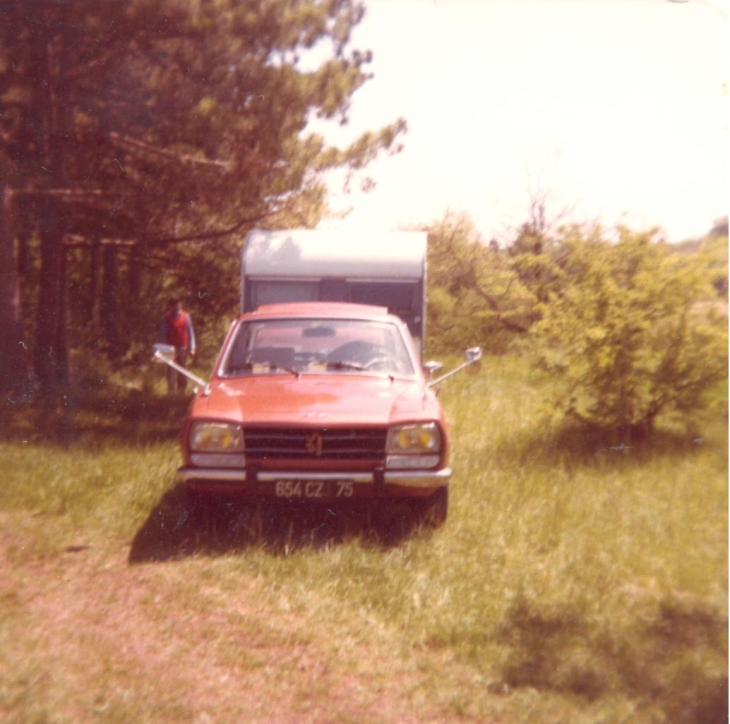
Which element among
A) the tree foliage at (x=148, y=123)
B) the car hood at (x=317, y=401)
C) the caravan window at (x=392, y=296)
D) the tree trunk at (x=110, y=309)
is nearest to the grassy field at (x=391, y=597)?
the car hood at (x=317, y=401)

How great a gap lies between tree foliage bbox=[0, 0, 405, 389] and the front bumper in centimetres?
681

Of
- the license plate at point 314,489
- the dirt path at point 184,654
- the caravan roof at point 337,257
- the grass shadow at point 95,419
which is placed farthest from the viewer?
the caravan roof at point 337,257

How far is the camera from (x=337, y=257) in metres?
10.7

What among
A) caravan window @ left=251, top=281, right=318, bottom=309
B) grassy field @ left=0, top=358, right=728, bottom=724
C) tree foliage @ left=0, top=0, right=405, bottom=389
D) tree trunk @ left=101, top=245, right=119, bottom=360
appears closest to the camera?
grassy field @ left=0, top=358, right=728, bottom=724

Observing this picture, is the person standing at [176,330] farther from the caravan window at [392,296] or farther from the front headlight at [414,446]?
the front headlight at [414,446]

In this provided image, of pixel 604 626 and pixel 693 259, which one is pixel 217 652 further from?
pixel 693 259

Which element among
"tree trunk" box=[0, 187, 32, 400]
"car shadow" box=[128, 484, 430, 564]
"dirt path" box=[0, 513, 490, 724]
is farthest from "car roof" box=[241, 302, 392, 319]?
"tree trunk" box=[0, 187, 32, 400]

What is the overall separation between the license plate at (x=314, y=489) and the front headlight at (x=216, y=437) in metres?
0.38

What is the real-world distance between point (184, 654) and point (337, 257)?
7.31 meters

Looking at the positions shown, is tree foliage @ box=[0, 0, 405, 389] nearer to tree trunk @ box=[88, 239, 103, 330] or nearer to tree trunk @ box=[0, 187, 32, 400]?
tree trunk @ box=[0, 187, 32, 400]

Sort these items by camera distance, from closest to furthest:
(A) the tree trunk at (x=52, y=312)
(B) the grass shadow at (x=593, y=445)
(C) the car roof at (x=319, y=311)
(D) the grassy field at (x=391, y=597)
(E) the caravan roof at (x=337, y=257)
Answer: (D) the grassy field at (x=391, y=597)
(C) the car roof at (x=319, y=311)
(B) the grass shadow at (x=593, y=445)
(E) the caravan roof at (x=337, y=257)
(A) the tree trunk at (x=52, y=312)

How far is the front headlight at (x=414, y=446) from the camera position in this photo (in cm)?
539

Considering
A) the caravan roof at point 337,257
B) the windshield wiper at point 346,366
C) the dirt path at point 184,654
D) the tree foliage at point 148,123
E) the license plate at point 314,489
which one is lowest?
the dirt path at point 184,654

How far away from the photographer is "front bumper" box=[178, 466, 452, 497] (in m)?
5.32
